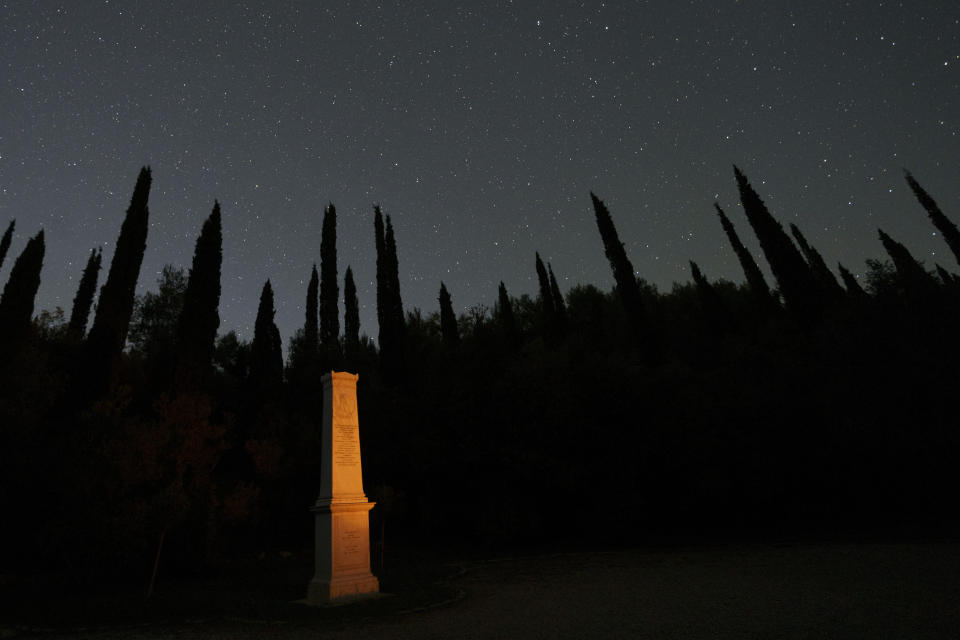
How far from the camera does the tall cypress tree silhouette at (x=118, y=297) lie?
1017 inches

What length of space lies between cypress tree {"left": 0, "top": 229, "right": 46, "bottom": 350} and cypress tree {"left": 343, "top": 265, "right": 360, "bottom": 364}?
18826 millimetres

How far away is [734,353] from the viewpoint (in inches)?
1055

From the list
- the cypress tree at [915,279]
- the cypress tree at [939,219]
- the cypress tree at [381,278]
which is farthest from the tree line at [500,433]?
the cypress tree at [939,219]

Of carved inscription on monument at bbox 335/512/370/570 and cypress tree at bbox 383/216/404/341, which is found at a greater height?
cypress tree at bbox 383/216/404/341

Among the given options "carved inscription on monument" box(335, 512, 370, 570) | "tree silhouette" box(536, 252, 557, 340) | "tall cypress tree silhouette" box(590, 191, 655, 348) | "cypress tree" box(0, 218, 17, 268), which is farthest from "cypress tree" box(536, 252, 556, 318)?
"cypress tree" box(0, 218, 17, 268)

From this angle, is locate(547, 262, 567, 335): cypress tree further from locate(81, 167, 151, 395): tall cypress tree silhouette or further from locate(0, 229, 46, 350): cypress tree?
locate(0, 229, 46, 350): cypress tree

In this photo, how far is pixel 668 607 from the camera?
28.7ft

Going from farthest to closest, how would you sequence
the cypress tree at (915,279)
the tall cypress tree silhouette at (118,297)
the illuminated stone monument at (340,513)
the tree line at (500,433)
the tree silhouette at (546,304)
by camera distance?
1. the tree silhouette at (546,304)
2. the tall cypress tree silhouette at (118,297)
3. the cypress tree at (915,279)
4. the tree line at (500,433)
5. the illuminated stone monument at (340,513)

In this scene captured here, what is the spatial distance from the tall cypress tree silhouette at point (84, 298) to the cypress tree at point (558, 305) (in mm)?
35520

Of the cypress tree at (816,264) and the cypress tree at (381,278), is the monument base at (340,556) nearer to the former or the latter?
the cypress tree at (381,278)

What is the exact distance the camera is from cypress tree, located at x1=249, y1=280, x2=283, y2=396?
33.4 m

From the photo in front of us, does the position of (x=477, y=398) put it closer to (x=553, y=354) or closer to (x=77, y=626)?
(x=553, y=354)

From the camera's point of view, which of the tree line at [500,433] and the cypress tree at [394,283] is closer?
the tree line at [500,433]

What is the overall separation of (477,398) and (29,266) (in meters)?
28.7
